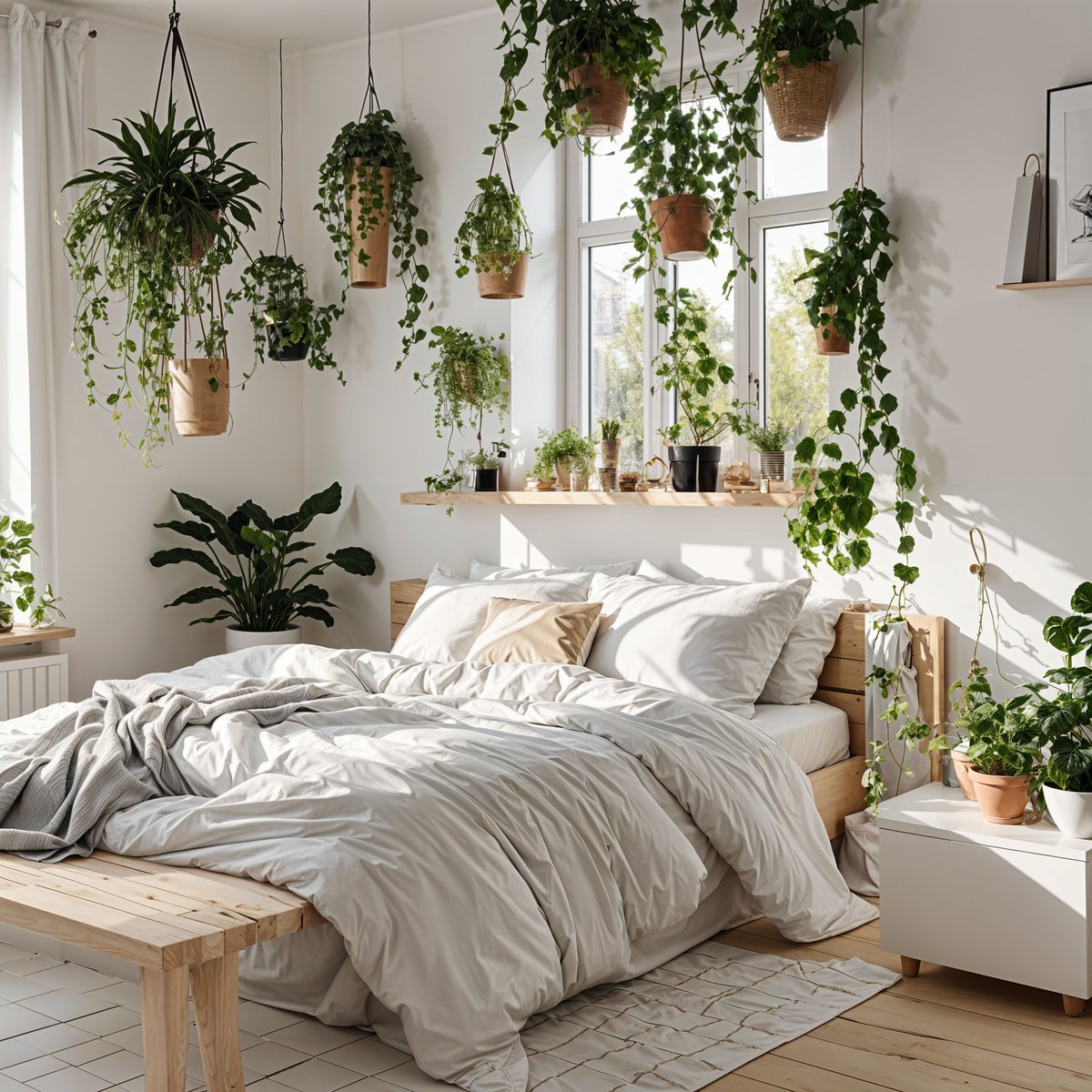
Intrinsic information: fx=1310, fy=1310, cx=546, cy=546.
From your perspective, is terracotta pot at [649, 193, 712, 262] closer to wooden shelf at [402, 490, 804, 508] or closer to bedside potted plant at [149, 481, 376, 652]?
wooden shelf at [402, 490, 804, 508]

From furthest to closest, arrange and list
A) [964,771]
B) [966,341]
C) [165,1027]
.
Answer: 1. [966,341]
2. [964,771]
3. [165,1027]

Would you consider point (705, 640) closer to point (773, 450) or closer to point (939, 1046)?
point (773, 450)

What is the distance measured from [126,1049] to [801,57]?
3.41 meters

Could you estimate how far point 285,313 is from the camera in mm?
5637

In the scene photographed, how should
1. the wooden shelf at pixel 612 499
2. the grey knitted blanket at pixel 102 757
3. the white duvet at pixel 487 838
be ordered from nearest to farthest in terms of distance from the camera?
the white duvet at pixel 487 838 < the grey knitted blanket at pixel 102 757 < the wooden shelf at pixel 612 499

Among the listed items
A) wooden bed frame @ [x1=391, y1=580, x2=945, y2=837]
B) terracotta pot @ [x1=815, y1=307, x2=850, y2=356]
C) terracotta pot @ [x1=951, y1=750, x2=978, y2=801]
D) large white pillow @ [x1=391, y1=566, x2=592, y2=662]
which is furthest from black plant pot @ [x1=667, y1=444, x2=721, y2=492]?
terracotta pot @ [x1=951, y1=750, x2=978, y2=801]

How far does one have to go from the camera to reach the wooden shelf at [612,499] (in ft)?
14.6

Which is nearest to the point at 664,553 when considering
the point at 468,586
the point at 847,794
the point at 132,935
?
the point at 468,586

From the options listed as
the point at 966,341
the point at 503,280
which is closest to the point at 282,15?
the point at 503,280

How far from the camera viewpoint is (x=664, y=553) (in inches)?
192

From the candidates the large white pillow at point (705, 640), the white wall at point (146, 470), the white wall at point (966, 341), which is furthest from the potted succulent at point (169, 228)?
the white wall at point (966, 341)

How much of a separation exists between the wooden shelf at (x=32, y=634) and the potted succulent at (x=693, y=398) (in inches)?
94.6

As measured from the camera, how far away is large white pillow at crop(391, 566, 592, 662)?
4629 mm

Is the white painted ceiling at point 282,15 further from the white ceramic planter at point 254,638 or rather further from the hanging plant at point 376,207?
the white ceramic planter at point 254,638
